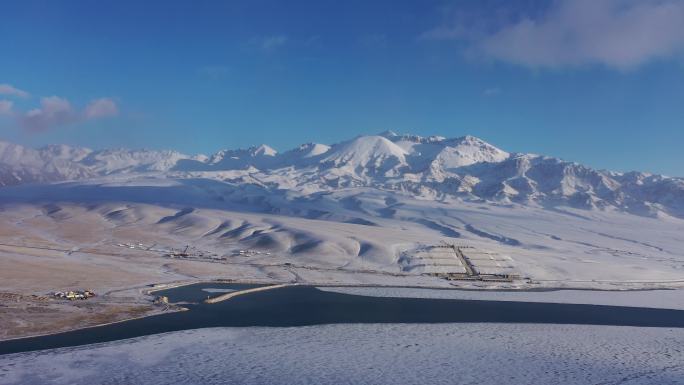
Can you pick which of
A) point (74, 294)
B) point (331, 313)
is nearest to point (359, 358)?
point (331, 313)

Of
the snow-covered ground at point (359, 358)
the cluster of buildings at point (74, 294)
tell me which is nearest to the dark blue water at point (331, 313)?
the snow-covered ground at point (359, 358)

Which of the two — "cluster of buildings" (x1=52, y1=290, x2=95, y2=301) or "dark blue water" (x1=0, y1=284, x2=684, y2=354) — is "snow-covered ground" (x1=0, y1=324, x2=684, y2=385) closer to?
"dark blue water" (x1=0, y1=284, x2=684, y2=354)

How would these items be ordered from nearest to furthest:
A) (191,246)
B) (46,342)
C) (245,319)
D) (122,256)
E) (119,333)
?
(46,342), (119,333), (245,319), (122,256), (191,246)

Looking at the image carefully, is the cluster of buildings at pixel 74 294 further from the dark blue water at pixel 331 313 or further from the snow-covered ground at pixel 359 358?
the snow-covered ground at pixel 359 358

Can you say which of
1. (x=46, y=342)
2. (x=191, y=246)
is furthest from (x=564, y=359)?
(x=191, y=246)

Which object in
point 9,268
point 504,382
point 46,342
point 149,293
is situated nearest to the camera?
point 504,382

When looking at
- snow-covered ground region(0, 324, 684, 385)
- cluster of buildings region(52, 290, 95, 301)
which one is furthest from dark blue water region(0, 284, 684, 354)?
cluster of buildings region(52, 290, 95, 301)

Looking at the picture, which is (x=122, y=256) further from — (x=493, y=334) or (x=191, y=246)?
(x=493, y=334)
